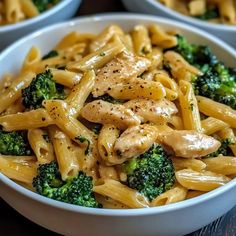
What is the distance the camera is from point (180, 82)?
1.98 m

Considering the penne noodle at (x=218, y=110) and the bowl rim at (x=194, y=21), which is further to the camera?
the bowl rim at (x=194, y=21)

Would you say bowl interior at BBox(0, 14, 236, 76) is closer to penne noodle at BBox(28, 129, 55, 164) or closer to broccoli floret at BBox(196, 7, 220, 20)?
broccoli floret at BBox(196, 7, 220, 20)

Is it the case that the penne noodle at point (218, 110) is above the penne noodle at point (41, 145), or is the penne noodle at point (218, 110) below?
below

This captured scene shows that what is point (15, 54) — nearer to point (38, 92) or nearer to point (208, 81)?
point (38, 92)

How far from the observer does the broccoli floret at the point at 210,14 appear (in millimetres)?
2572

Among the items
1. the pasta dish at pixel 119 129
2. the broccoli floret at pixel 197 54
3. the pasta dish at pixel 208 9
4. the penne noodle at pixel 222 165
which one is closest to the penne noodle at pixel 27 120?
the pasta dish at pixel 119 129

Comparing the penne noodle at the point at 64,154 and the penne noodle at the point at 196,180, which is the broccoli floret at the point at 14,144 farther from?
the penne noodle at the point at 196,180

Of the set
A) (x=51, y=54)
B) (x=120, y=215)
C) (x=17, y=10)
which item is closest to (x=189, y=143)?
(x=120, y=215)

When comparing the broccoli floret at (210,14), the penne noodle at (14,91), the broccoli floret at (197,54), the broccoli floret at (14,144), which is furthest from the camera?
the broccoli floret at (210,14)

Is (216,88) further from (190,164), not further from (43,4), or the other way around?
(43,4)

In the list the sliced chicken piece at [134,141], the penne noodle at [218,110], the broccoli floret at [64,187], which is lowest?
the penne noodle at [218,110]

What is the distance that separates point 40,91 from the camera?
188 centimetres

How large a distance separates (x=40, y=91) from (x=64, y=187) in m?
0.33

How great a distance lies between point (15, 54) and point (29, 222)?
25.8 inches
